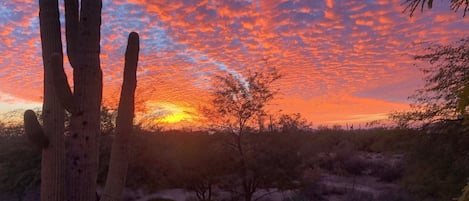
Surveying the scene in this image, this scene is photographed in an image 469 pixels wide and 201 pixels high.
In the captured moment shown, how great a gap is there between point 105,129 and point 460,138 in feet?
53.9

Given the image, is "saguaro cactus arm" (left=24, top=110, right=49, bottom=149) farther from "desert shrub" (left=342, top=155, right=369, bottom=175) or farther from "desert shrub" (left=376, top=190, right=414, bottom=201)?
"desert shrub" (left=342, top=155, right=369, bottom=175)

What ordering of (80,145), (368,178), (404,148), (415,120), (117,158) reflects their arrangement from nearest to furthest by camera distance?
(80,145), (117,158), (415,120), (404,148), (368,178)

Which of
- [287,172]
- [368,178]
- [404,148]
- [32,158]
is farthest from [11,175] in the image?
[368,178]

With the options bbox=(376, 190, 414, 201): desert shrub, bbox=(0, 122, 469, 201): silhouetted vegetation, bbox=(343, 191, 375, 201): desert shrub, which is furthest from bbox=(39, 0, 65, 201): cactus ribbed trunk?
bbox=(376, 190, 414, 201): desert shrub

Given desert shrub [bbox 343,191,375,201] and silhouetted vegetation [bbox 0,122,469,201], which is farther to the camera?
desert shrub [bbox 343,191,375,201]

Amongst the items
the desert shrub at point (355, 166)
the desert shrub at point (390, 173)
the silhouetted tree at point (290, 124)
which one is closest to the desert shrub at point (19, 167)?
the silhouetted tree at point (290, 124)

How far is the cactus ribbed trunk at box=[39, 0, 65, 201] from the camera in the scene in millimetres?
5598

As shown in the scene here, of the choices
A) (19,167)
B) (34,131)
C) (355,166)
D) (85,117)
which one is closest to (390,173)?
(355,166)

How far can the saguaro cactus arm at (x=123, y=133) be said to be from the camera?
598cm

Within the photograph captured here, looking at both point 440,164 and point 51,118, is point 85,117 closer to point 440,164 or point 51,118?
point 51,118

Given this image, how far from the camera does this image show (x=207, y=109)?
2044 cm

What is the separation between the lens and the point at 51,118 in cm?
580

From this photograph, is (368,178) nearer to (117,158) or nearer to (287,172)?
(287,172)

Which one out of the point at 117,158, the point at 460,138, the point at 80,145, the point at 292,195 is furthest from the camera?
the point at 292,195
